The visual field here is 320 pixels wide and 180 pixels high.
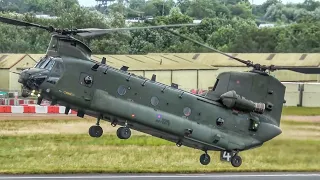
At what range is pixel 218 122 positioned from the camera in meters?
25.7

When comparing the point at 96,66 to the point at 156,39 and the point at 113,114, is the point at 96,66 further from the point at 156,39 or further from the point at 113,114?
the point at 156,39

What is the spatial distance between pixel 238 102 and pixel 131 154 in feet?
29.7

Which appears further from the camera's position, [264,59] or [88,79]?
[264,59]

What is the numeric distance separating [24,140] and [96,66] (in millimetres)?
13276

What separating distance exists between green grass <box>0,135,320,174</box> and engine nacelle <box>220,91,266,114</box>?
6.31 metres

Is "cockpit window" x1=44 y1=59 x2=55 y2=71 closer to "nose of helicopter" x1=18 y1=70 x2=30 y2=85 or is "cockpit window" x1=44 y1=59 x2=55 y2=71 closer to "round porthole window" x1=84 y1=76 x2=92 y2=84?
"nose of helicopter" x1=18 y1=70 x2=30 y2=85

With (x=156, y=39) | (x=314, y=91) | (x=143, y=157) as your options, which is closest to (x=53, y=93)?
(x=143, y=157)

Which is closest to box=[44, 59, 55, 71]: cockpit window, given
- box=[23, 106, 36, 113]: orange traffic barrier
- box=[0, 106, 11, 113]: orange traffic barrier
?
box=[23, 106, 36, 113]: orange traffic barrier

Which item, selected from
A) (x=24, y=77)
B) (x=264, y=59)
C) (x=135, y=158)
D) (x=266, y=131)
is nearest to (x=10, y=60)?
(x=264, y=59)

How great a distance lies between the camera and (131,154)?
33469 millimetres

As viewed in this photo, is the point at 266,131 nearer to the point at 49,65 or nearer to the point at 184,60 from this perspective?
the point at 49,65

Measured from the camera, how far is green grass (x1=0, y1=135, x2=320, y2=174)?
31.3 metres

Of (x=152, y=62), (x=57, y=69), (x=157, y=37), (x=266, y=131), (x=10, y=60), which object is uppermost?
(x=157, y=37)

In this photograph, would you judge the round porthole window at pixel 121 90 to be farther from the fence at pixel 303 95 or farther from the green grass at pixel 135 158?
the fence at pixel 303 95
